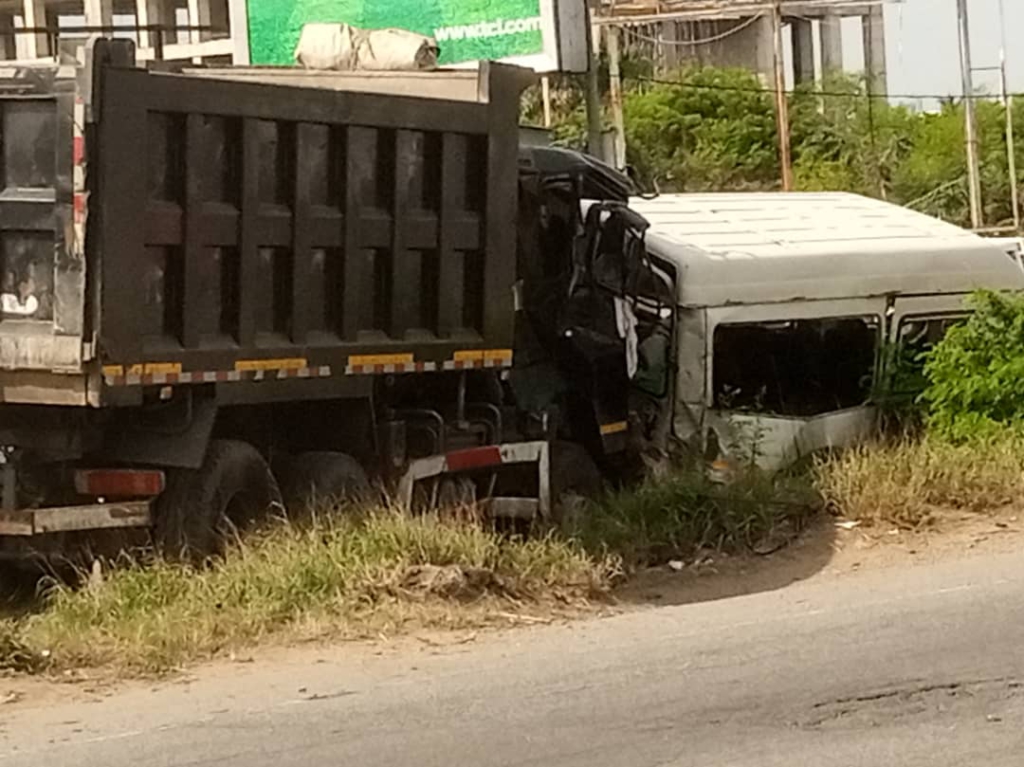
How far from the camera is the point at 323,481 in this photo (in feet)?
36.1

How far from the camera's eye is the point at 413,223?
440 inches

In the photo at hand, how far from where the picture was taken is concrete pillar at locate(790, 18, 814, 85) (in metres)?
51.8

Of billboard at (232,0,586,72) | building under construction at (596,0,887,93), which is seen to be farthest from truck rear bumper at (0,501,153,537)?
building under construction at (596,0,887,93)

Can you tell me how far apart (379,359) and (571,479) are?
2.58 meters

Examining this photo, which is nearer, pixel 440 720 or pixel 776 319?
pixel 440 720

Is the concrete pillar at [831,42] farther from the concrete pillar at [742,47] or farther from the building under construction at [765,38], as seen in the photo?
the concrete pillar at [742,47]

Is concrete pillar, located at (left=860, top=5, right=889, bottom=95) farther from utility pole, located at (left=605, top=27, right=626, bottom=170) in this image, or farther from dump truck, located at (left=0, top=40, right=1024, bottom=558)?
dump truck, located at (left=0, top=40, right=1024, bottom=558)

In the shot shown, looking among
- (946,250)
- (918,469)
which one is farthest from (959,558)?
(946,250)

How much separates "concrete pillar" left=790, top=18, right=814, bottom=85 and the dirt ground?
40460 millimetres

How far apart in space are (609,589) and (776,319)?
4507mm

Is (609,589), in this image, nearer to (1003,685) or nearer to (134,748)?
(1003,685)

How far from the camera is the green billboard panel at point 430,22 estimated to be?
21141mm

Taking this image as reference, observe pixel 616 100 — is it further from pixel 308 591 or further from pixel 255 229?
pixel 308 591

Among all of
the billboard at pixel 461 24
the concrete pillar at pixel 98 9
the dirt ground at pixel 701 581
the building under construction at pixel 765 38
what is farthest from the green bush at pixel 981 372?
the building under construction at pixel 765 38
